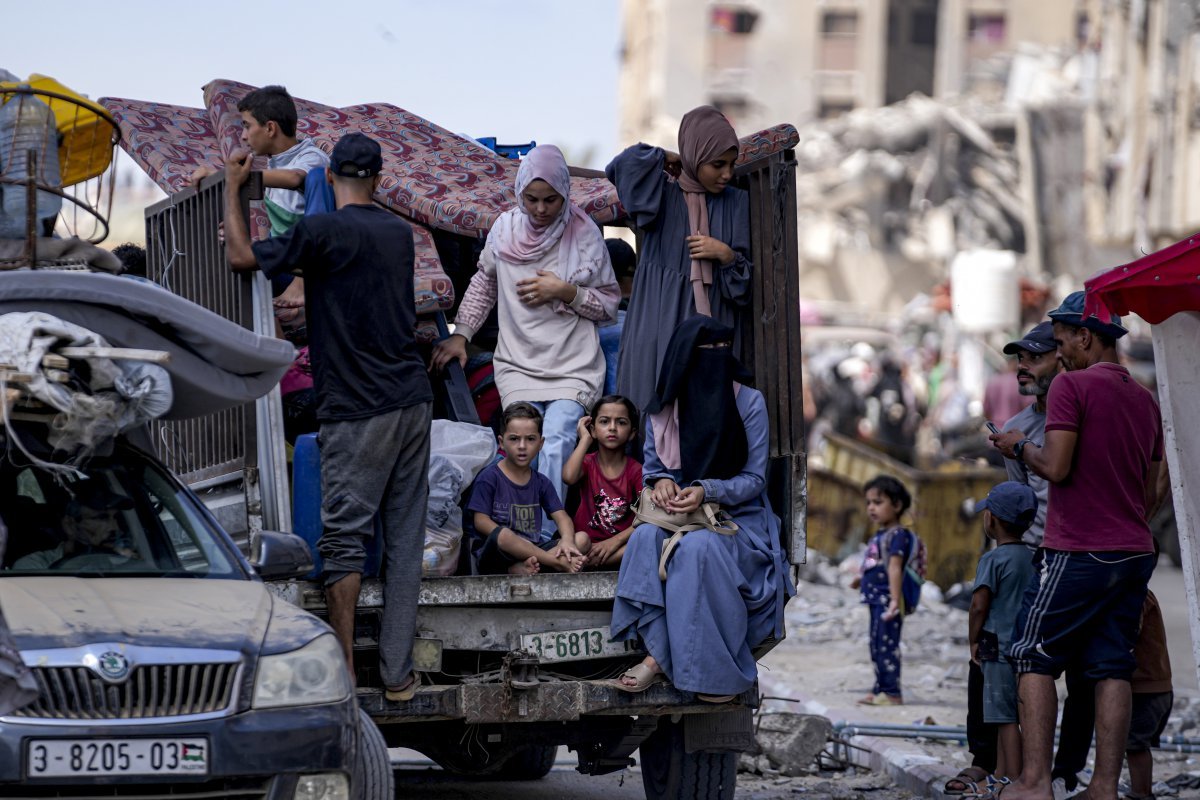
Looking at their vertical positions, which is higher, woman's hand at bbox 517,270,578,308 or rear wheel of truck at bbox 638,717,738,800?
woman's hand at bbox 517,270,578,308

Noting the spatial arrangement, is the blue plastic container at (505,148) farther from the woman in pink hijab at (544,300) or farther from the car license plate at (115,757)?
the car license plate at (115,757)

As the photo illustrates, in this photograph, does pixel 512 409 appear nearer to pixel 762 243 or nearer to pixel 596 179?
pixel 762 243

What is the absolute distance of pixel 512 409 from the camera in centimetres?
742

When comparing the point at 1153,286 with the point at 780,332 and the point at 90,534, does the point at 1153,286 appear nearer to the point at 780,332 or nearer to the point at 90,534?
the point at 780,332

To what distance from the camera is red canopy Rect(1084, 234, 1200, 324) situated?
6812 millimetres

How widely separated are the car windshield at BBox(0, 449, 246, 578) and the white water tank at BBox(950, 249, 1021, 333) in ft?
79.6

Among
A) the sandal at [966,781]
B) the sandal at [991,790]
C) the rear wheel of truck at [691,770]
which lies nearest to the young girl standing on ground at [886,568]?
the sandal at [966,781]

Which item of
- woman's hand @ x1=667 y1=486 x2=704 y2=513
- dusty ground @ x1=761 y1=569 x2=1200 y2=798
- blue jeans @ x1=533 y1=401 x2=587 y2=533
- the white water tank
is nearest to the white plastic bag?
blue jeans @ x1=533 y1=401 x2=587 y2=533

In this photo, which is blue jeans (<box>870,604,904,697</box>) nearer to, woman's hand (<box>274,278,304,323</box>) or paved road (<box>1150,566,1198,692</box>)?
paved road (<box>1150,566,1198,692</box>)

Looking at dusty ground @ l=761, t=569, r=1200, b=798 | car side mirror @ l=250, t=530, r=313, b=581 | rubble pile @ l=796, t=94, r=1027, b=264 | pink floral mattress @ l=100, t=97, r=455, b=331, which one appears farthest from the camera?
rubble pile @ l=796, t=94, r=1027, b=264

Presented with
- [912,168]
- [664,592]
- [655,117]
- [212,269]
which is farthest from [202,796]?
[655,117]

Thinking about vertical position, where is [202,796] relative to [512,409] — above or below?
below

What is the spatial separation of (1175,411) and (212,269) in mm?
3785

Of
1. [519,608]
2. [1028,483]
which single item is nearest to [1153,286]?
[1028,483]
